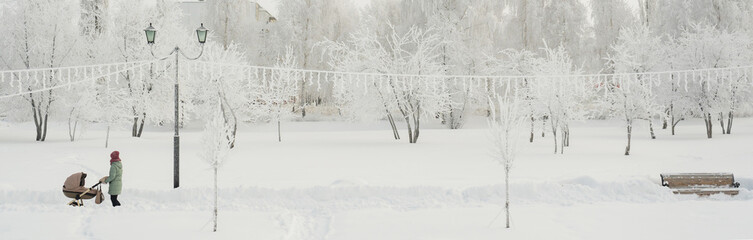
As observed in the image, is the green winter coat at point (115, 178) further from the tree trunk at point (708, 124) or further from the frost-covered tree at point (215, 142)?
the tree trunk at point (708, 124)

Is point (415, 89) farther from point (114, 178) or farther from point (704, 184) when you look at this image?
point (114, 178)

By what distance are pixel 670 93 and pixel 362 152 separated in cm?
1710

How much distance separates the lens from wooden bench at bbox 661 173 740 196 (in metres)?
11.7

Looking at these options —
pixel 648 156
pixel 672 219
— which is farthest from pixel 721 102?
pixel 672 219

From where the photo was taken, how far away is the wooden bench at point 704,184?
11.7m

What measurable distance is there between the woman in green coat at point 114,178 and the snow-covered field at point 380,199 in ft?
0.93

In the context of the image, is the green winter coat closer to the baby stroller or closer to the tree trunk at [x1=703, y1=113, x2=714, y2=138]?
the baby stroller

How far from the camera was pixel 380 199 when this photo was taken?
11.4 meters

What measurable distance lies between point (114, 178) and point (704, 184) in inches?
493

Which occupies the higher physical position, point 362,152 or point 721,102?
point 721,102

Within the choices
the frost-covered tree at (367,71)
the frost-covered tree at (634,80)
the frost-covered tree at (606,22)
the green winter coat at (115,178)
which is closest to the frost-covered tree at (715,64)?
the frost-covered tree at (634,80)

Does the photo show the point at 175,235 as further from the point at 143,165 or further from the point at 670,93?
the point at 670,93

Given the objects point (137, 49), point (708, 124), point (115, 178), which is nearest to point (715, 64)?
point (708, 124)

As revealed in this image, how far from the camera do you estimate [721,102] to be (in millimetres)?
25844
